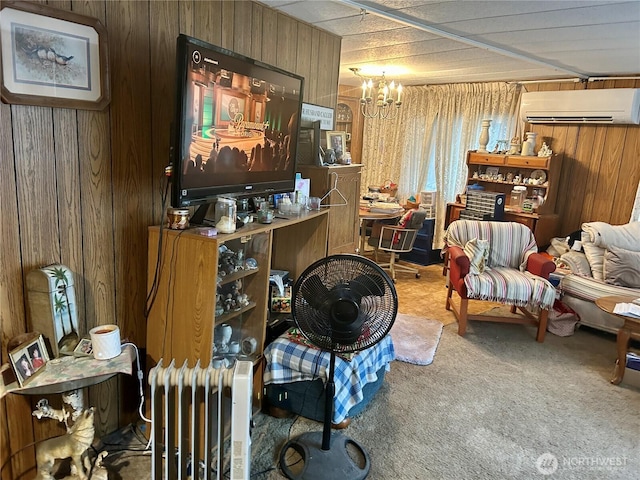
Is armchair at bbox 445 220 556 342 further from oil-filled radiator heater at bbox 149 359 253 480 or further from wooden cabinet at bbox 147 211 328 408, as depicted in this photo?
oil-filled radiator heater at bbox 149 359 253 480

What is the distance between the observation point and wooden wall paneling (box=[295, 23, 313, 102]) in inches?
115

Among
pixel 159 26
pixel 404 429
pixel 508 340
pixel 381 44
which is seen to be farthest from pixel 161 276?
pixel 508 340

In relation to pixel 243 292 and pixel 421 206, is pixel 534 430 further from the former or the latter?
pixel 421 206

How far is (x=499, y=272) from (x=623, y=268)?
95cm

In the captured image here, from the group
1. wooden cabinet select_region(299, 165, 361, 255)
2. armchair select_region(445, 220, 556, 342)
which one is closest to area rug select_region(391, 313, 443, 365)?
armchair select_region(445, 220, 556, 342)

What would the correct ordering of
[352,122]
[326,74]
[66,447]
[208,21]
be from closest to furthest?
[66,447], [208,21], [326,74], [352,122]

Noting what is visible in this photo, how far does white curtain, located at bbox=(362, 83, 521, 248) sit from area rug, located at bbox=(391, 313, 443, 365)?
2388 mm

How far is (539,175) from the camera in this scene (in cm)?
499

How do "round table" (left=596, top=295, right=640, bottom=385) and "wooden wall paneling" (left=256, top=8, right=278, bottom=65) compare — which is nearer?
"wooden wall paneling" (left=256, top=8, right=278, bottom=65)

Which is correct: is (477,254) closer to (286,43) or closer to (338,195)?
(338,195)

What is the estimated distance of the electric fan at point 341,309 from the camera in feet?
6.28

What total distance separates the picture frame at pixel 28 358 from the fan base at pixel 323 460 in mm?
1076

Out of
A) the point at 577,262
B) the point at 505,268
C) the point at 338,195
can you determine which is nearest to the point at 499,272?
the point at 505,268

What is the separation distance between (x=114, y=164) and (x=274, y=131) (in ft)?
2.61
